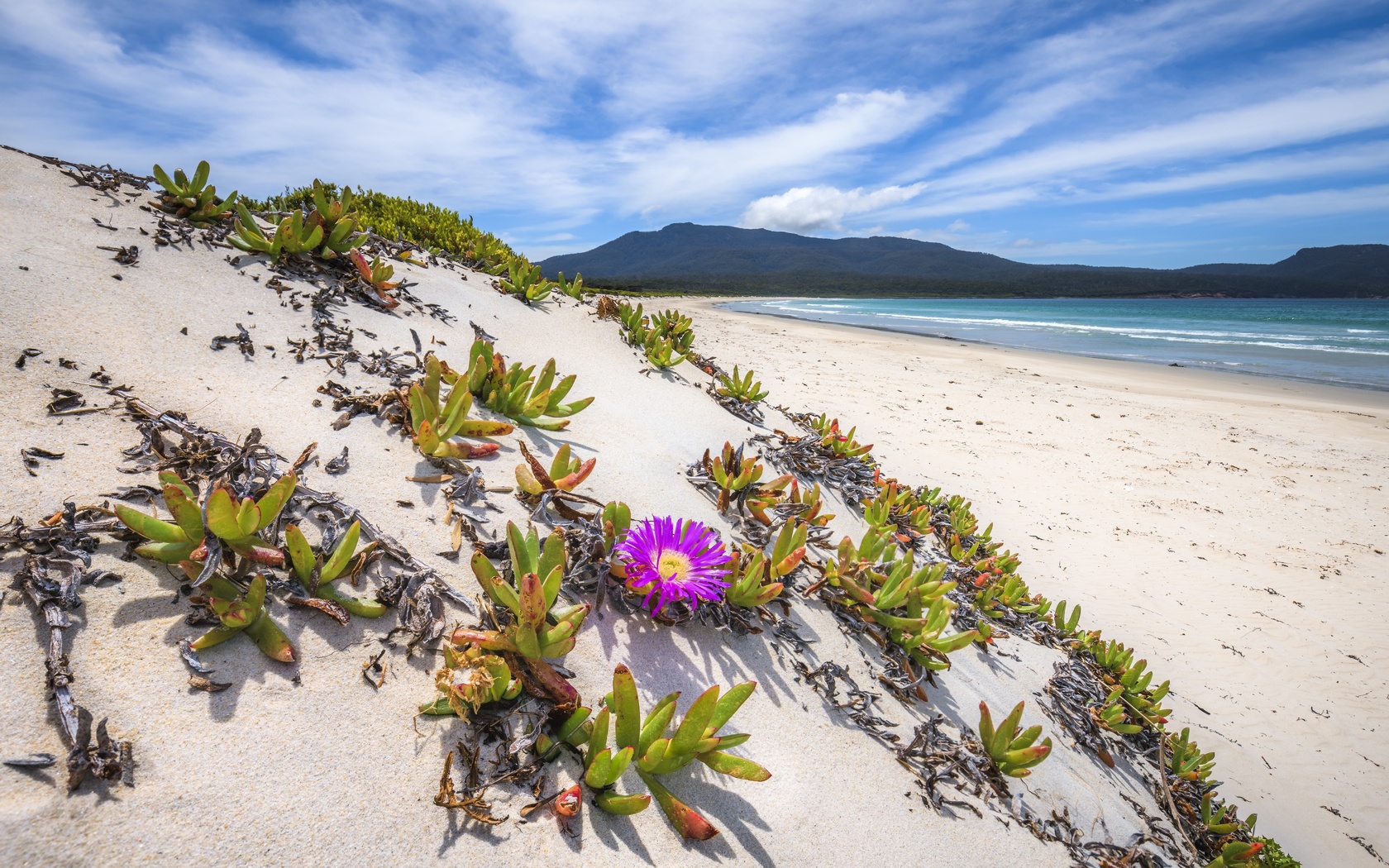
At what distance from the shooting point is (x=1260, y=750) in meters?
3.26

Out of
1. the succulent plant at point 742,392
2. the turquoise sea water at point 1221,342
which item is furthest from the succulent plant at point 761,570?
the turquoise sea water at point 1221,342

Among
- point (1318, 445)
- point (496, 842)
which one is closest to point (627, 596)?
point (496, 842)

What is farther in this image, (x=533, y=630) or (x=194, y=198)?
(x=194, y=198)

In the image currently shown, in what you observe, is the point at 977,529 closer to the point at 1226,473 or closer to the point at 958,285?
the point at 1226,473

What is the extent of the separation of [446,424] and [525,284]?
3150mm

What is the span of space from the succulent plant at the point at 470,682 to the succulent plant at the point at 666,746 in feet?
0.89

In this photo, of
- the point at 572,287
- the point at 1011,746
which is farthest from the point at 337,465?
the point at 572,287

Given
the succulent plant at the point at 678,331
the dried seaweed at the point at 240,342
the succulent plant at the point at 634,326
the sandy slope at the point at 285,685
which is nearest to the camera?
the sandy slope at the point at 285,685

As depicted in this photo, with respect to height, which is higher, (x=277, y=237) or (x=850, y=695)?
(x=277, y=237)

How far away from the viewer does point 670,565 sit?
2066 millimetres

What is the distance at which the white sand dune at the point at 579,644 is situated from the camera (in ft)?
4.11

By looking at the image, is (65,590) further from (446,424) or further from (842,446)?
(842,446)

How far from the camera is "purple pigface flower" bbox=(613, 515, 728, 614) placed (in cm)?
199

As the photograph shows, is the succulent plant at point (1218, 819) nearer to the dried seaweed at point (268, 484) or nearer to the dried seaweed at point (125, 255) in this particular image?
the dried seaweed at point (268, 484)
